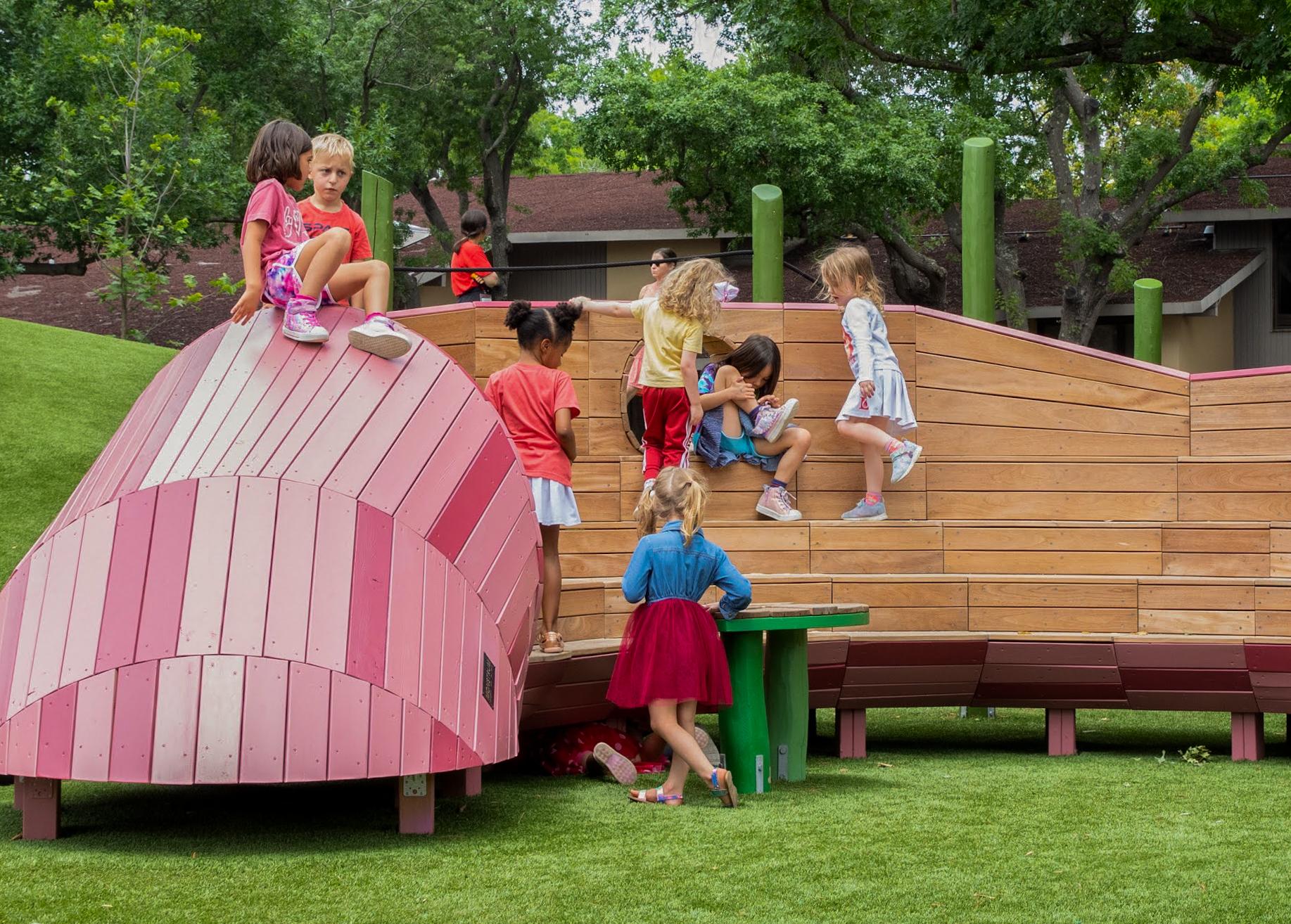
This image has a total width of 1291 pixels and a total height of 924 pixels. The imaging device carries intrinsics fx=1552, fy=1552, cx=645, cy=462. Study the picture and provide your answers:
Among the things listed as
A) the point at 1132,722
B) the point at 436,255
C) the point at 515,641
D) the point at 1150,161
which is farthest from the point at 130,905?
the point at 436,255

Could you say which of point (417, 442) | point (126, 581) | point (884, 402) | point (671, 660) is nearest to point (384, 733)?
point (126, 581)

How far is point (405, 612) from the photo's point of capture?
537 centimetres

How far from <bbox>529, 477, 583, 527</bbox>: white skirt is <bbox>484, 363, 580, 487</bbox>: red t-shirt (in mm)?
34

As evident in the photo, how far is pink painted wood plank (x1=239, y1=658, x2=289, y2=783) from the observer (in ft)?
16.3

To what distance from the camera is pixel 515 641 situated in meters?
5.96

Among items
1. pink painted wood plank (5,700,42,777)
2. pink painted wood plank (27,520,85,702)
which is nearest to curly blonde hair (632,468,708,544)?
pink painted wood plank (27,520,85,702)

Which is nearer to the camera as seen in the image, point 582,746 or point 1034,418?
point 582,746

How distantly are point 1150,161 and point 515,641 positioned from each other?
1944cm

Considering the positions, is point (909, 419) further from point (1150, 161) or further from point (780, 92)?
point (1150, 161)

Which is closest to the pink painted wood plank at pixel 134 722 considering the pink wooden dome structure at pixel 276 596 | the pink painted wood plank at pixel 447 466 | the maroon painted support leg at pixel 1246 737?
the pink wooden dome structure at pixel 276 596

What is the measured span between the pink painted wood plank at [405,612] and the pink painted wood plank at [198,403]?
2.46ft

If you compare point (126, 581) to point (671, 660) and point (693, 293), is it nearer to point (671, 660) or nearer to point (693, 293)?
point (671, 660)

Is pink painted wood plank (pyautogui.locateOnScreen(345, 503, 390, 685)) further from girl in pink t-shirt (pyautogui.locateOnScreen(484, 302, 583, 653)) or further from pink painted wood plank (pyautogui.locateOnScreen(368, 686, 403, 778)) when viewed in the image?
girl in pink t-shirt (pyautogui.locateOnScreen(484, 302, 583, 653))

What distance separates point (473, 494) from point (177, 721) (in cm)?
147
